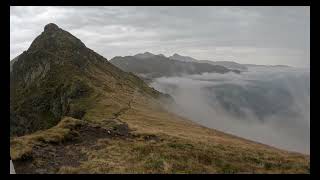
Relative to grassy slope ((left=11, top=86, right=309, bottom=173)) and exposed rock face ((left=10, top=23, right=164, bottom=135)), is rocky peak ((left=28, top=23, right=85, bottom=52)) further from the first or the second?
grassy slope ((left=11, top=86, right=309, bottom=173))

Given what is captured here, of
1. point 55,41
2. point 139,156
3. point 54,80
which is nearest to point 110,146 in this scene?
point 139,156

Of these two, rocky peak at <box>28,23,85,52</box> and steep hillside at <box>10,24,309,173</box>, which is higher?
rocky peak at <box>28,23,85,52</box>

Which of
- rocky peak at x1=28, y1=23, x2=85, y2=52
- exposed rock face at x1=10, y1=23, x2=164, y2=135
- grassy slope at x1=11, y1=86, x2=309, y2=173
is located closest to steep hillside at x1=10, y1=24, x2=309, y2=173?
grassy slope at x1=11, y1=86, x2=309, y2=173

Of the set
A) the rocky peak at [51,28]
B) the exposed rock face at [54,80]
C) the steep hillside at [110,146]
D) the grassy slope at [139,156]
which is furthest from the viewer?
the rocky peak at [51,28]

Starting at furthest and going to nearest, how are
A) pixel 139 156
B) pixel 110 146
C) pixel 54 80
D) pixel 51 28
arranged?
pixel 51 28 < pixel 54 80 < pixel 110 146 < pixel 139 156

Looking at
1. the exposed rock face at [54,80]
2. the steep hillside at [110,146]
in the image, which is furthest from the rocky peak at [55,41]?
the steep hillside at [110,146]

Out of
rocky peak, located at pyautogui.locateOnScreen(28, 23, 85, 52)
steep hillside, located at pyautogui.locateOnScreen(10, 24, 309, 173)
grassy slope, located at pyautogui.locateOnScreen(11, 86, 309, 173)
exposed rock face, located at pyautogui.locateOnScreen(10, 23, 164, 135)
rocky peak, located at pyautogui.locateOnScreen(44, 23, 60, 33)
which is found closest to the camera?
grassy slope, located at pyautogui.locateOnScreen(11, 86, 309, 173)

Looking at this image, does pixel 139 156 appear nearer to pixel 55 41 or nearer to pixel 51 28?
pixel 55 41

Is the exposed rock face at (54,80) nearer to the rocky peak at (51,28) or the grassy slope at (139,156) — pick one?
the rocky peak at (51,28)

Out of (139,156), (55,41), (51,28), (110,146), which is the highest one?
(51,28)

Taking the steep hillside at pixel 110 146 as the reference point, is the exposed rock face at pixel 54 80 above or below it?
above

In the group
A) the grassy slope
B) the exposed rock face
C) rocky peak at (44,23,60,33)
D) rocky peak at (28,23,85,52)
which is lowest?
the grassy slope
